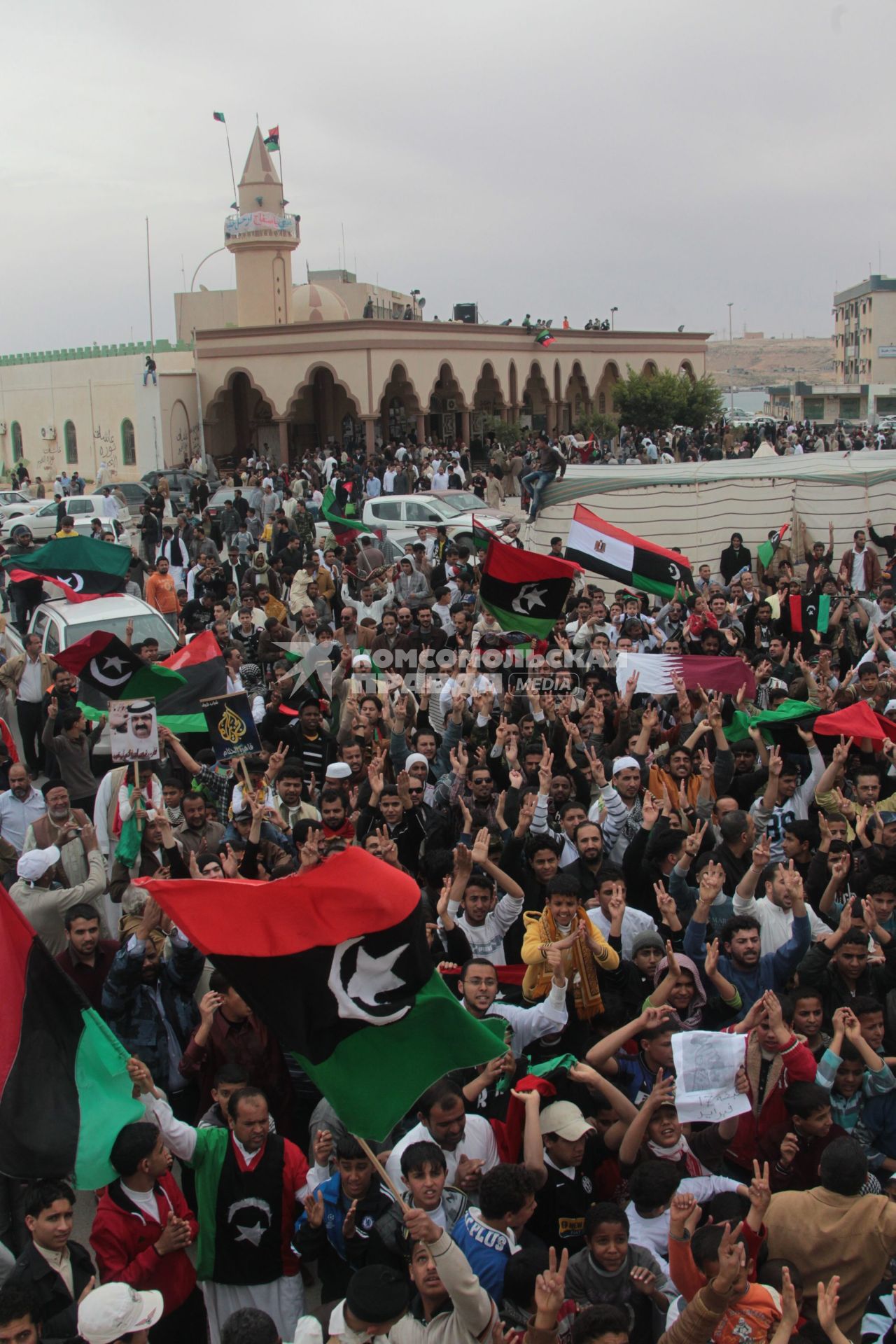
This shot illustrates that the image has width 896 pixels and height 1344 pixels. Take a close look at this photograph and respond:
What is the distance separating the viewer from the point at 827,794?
7.84 m

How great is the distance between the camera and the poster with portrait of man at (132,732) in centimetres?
796

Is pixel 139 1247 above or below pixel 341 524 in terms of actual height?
below

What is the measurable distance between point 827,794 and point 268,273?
3699 cm

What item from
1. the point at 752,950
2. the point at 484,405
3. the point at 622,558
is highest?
the point at 484,405

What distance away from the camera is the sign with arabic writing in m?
9.41

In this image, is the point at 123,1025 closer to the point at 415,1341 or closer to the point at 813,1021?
the point at 415,1341

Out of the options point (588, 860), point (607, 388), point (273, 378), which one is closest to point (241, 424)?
point (273, 378)

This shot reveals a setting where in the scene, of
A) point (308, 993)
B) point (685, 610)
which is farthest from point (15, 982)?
point (685, 610)

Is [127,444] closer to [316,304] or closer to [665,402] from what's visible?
[316,304]

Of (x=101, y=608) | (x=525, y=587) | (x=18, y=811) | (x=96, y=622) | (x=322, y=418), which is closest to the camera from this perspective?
(x=18, y=811)

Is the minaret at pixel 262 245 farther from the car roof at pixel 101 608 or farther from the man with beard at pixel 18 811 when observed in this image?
the man with beard at pixel 18 811

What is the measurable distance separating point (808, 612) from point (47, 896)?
8.41 m

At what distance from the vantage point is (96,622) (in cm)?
1228

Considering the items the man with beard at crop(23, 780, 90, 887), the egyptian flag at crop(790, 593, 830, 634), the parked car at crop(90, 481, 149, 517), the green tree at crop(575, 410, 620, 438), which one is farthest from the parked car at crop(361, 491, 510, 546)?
the green tree at crop(575, 410, 620, 438)
